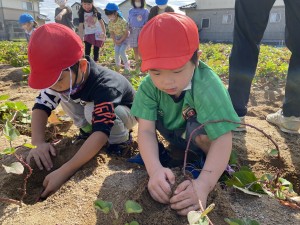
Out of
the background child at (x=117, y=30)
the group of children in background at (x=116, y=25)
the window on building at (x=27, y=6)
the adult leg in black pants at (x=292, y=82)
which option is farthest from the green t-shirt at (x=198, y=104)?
the window on building at (x=27, y=6)

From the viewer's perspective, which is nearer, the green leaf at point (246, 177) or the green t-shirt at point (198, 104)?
the green t-shirt at point (198, 104)

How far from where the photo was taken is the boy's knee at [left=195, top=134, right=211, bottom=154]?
1445mm

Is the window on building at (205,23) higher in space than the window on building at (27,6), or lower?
lower

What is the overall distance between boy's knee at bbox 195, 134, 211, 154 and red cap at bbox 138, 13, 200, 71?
1.25 ft

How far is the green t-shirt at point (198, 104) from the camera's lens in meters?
1.35

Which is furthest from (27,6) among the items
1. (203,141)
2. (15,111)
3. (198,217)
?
(198,217)

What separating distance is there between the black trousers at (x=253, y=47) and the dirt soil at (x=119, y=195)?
339mm

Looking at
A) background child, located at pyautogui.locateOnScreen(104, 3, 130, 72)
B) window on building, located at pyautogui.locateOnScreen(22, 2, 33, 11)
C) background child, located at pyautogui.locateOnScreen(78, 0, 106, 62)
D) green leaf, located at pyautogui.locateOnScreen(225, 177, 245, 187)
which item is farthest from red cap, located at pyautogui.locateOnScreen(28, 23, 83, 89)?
window on building, located at pyautogui.locateOnScreen(22, 2, 33, 11)

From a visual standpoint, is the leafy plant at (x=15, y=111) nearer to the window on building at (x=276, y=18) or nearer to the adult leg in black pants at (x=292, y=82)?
the adult leg in black pants at (x=292, y=82)

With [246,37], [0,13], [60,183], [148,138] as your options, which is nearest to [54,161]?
[60,183]

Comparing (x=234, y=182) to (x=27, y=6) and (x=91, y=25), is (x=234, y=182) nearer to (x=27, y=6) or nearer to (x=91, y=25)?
(x=91, y=25)

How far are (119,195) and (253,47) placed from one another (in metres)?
1.46

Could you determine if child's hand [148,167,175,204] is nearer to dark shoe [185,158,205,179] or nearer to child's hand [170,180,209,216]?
child's hand [170,180,209,216]

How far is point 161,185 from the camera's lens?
1234mm
